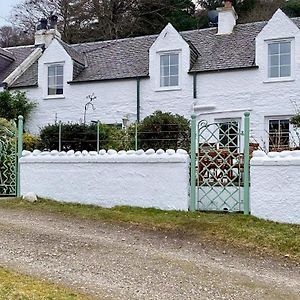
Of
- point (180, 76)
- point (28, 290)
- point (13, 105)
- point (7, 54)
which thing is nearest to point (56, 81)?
point (13, 105)

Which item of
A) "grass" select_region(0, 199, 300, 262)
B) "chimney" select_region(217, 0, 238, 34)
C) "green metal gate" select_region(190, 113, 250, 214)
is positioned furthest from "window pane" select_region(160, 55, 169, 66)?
"grass" select_region(0, 199, 300, 262)

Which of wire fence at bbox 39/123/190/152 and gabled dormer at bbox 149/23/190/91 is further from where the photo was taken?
gabled dormer at bbox 149/23/190/91

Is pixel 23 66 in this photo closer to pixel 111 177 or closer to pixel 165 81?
pixel 165 81

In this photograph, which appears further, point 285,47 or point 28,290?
point 285,47

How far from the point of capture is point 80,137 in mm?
14797

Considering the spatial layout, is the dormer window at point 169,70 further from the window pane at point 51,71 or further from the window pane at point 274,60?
the window pane at point 51,71

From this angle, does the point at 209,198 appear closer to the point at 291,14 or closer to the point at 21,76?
the point at 21,76

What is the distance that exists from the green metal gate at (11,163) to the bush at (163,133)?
10.3 feet

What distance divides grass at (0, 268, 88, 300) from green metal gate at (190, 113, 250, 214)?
17.7 feet

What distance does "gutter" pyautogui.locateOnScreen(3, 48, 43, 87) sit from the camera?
946 inches

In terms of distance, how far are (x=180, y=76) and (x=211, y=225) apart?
12.4 metres

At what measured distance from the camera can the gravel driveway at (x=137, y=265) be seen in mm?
6125

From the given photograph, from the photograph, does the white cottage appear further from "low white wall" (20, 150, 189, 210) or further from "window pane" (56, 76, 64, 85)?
"low white wall" (20, 150, 189, 210)

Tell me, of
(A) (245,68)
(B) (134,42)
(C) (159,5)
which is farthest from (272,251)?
(C) (159,5)
